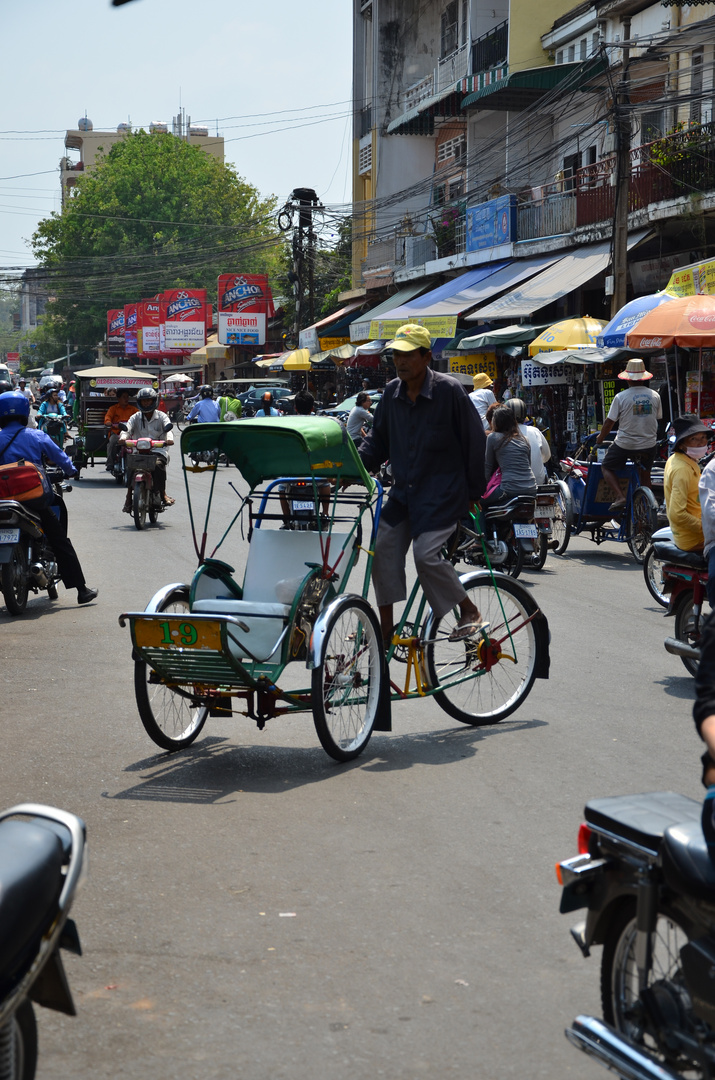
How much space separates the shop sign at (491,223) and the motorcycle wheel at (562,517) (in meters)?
16.0

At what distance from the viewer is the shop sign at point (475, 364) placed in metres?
27.0

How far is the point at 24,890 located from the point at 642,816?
132 centimetres

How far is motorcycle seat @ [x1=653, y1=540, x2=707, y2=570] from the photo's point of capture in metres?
7.07

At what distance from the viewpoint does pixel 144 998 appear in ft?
10.7

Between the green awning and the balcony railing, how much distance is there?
2.01 metres

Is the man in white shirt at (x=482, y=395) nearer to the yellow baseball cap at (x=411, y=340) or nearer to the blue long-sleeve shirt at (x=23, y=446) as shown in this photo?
the blue long-sleeve shirt at (x=23, y=446)

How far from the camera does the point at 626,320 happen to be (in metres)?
15.1

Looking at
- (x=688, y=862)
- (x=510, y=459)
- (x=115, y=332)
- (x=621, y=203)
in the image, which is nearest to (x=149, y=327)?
(x=115, y=332)

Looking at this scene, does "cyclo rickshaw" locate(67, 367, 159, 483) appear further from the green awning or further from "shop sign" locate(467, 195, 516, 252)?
the green awning

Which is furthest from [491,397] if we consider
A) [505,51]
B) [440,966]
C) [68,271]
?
[68,271]

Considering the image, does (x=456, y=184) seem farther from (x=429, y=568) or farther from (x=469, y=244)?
(x=429, y=568)

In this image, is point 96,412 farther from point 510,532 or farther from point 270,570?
point 270,570

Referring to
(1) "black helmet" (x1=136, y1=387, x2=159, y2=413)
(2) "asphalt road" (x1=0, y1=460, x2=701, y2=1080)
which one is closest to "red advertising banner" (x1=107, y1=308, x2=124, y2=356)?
(1) "black helmet" (x1=136, y1=387, x2=159, y2=413)

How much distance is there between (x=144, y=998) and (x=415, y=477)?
3186 millimetres
